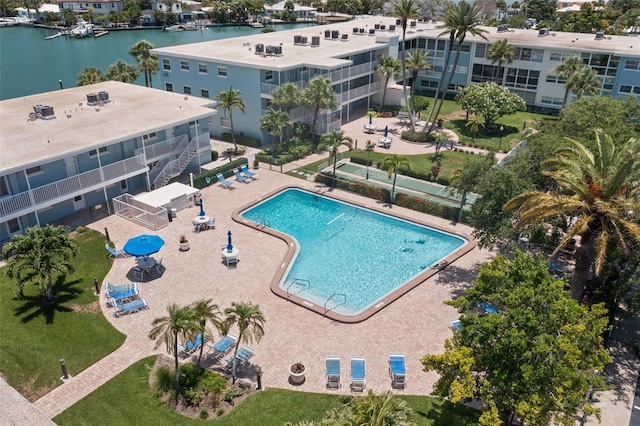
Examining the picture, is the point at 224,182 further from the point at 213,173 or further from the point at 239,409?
the point at 239,409

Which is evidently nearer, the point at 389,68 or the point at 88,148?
the point at 88,148

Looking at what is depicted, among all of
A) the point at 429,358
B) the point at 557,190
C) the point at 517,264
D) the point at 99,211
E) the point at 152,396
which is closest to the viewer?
the point at 429,358

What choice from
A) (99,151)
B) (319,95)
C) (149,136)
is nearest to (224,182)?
(149,136)

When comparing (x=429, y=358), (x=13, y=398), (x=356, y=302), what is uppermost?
(x=429, y=358)

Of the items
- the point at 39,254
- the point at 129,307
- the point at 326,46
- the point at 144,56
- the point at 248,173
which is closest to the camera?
the point at 39,254

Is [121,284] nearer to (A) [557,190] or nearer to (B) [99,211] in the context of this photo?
(B) [99,211]

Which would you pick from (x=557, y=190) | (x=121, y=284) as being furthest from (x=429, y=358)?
(x=121, y=284)

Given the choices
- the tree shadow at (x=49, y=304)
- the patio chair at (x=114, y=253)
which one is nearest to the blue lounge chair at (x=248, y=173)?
the patio chair at (x=114, y=253)
